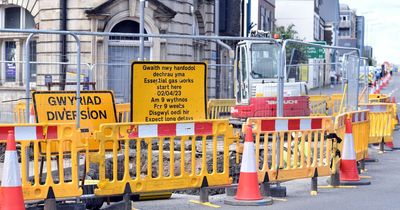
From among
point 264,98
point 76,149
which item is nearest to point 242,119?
point 264,98

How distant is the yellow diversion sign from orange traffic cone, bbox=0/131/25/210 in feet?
6.91

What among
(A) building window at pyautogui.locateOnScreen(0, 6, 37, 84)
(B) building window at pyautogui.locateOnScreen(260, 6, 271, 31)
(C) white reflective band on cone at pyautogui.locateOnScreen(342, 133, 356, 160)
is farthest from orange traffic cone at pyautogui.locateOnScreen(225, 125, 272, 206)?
(B) building window at pyautogui.locateOnScreen(260, 6, 271, 31)

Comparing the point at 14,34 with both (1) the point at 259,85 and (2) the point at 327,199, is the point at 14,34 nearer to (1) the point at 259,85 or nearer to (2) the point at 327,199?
(1) the point at 259,85

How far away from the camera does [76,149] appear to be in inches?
335

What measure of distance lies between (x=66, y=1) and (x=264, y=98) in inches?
338

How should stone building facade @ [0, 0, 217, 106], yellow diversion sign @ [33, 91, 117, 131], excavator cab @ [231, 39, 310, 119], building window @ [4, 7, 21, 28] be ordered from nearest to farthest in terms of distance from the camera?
yellow diversion sign @ [33, 91, 117, 131] → excavator cab @ [231, 39, 310, 119] → stone building facade @ [0, 0, 217, 106] → building window @ [4, 7, 21, 28]

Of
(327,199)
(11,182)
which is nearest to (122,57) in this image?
(327,199)

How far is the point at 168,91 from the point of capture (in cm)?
971

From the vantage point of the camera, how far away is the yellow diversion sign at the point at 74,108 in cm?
993

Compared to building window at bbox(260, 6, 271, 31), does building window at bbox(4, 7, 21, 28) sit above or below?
below

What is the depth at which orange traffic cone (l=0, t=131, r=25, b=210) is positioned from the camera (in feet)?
25.3

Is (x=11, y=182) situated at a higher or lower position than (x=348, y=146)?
lower

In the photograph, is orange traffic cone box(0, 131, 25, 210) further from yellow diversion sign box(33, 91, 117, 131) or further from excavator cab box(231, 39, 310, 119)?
excavator cab box(231, 39, 310, 119)

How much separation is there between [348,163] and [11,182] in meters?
5.86
